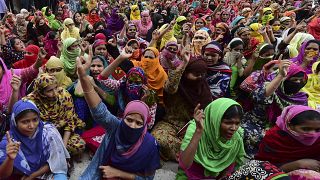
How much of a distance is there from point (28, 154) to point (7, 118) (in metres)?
0.79

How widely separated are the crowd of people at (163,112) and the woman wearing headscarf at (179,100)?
0.01 meters

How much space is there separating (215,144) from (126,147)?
27.0 inches

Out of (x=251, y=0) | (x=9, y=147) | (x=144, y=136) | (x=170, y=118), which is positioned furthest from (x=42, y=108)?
(x=251, y=0)

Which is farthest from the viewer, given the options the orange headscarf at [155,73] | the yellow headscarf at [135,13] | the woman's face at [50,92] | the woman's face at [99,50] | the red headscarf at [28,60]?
the yellow headscarf at [135,13]

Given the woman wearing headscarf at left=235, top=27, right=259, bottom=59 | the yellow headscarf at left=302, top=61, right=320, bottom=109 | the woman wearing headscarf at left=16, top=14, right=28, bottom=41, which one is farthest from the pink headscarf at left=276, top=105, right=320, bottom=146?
the woman wearing headscarf at left=16, top=14, right=28, bottom=41

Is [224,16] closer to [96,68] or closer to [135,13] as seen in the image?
[135,13]

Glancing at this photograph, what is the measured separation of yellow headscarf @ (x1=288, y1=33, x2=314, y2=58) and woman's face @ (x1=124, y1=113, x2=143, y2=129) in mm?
3433

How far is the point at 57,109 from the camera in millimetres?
3100

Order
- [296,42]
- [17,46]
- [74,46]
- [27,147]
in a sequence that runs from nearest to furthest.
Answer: [27,147] < [74,46] < [17,46] < [296,42]

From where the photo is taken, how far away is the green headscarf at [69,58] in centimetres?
430

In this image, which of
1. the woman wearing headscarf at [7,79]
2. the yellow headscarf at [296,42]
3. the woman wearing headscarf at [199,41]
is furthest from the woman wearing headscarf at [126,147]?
the yellow headscarf at [296,42]

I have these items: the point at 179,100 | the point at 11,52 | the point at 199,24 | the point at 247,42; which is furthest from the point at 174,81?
the point at 199,24

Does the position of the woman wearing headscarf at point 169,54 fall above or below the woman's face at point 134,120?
below

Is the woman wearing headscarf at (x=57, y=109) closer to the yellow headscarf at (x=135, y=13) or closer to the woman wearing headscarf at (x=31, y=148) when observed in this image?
the woman wearing headscarf at (x=31, y=148)
